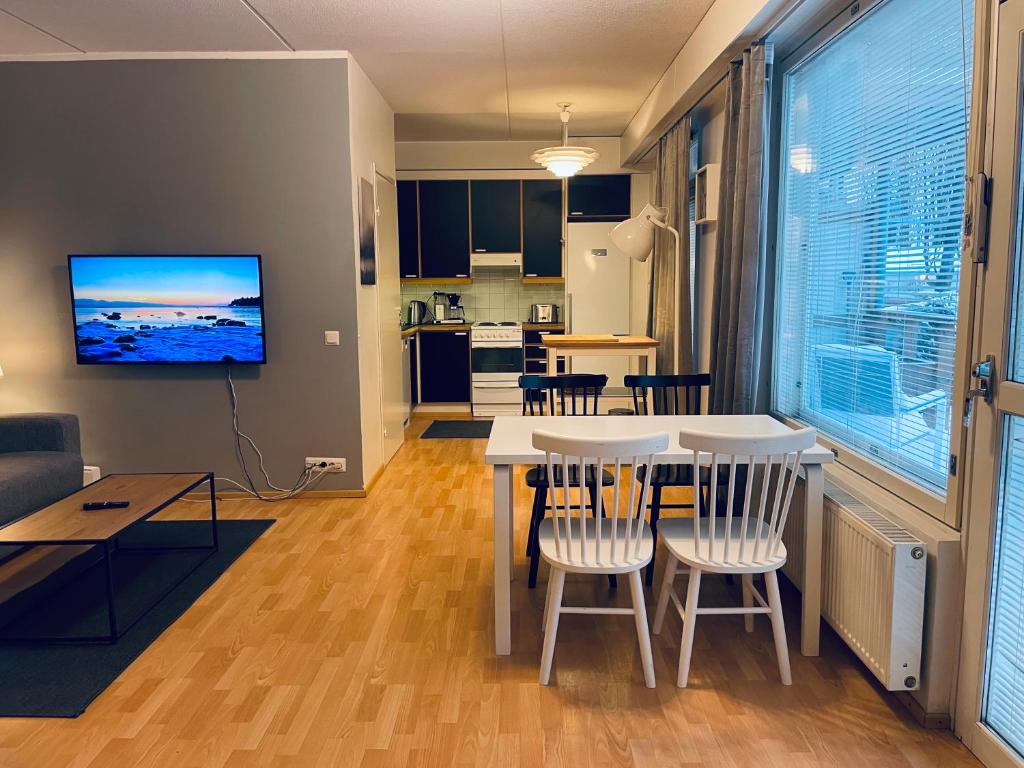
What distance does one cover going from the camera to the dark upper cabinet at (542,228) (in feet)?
24.3

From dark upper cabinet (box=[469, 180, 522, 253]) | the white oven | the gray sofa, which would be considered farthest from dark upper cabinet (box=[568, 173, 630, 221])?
the gray sofa

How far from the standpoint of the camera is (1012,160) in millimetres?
1902

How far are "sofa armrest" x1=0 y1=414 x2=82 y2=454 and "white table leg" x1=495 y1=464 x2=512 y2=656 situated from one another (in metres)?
2.87

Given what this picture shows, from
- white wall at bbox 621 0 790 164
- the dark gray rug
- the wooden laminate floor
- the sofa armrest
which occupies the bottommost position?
the wooden laminate floor

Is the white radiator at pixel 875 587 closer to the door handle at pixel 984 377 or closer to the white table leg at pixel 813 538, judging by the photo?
the white table leg at pixel 813 538

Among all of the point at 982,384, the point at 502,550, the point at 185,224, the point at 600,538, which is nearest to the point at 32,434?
the point at 185,224

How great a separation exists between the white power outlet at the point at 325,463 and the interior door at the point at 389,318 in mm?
748

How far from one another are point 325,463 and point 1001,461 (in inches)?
147

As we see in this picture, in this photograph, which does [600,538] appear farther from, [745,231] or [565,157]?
[565,157]

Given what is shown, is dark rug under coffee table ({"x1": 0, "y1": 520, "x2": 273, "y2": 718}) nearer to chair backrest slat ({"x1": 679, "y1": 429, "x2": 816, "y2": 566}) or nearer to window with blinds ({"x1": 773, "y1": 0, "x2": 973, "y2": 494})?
chair backrest slat ({"x1": 679, "y1": 429, "x2": 816, "y2": 566})

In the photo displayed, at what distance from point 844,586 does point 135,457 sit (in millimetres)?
4164

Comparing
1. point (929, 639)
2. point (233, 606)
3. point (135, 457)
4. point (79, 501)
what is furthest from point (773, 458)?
point (135, 457)

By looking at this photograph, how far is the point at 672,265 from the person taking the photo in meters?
5.33

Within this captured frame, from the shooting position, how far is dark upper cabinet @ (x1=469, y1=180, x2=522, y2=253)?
291 inches
